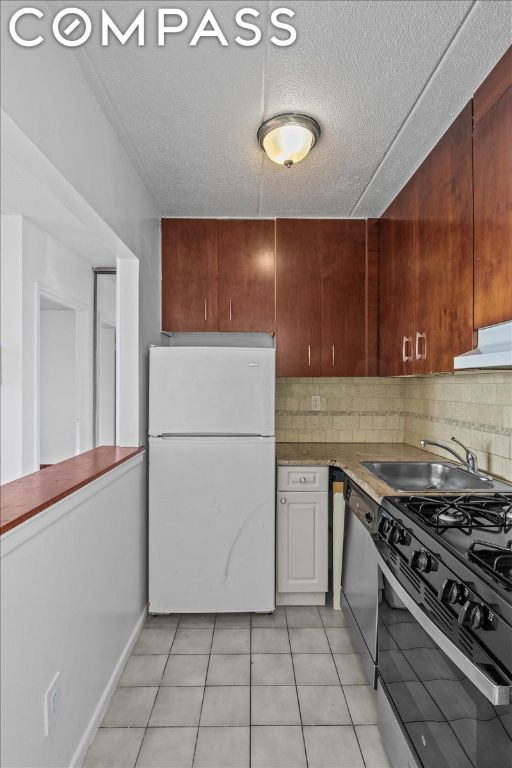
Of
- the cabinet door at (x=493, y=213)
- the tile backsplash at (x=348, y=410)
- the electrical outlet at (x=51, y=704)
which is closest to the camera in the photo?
the electrical outlet at (x=51, y=704)

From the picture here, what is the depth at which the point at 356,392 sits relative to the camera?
11.1ft

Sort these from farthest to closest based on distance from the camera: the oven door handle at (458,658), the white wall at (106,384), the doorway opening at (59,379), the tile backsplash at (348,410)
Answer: the white wall at (106,384) < the tile backsplash at (348,410) < the doorway opening at (59,379) < the oven door handle at (458,658)

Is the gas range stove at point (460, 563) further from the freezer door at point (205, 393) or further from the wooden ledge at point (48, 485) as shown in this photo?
the wooden ledge at point (48, 485)

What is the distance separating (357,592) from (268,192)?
214 cm

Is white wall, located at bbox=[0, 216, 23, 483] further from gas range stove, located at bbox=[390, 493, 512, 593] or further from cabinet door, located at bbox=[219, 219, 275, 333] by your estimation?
gas range stove, located at bbox=[390, 493, 512, 593]

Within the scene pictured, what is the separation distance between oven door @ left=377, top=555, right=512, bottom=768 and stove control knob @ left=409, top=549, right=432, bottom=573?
10 centimetres

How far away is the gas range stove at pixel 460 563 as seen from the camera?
3.42ft

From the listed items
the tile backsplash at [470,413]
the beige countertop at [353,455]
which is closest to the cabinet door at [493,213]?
the tile backsplash at [470,413]

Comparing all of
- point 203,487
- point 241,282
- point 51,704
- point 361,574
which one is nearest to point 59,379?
point 203,487

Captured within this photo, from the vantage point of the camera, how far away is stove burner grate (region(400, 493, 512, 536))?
1534 mm

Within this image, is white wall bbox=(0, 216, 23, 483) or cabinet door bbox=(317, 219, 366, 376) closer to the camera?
white wall bbox=(0, 216, 23, 483)

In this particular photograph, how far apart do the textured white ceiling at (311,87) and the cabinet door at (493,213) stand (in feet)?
0.73

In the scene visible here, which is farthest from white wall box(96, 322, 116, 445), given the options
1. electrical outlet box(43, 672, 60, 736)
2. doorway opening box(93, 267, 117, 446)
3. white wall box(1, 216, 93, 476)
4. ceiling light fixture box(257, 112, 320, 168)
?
electrical outlet box(43, 672, 60, 736)

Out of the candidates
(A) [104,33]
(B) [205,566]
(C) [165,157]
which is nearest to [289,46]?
(A) [104,33]
